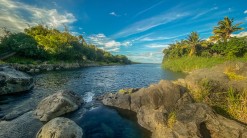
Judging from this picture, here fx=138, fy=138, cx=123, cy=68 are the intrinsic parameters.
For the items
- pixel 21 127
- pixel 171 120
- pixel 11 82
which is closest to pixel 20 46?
pixel 11 82

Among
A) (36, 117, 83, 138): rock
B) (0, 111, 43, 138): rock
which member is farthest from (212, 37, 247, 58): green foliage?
(0, 111, 43, 138): rock

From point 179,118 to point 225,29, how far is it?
58.5 meters

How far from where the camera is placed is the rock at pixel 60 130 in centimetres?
761

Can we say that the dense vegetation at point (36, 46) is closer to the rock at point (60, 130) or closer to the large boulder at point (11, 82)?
the large boulder at point (11, 82)

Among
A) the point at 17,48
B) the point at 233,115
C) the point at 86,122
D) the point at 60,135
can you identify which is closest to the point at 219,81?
the point at 233,115

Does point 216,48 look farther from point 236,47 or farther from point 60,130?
point 60,130

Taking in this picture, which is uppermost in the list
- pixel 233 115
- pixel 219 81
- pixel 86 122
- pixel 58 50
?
pixel 58 50

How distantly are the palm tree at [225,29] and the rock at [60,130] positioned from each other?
6047cm

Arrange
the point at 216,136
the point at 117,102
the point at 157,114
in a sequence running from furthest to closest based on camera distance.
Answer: the point at 117,102, the point at 157,114, the point at 216,136

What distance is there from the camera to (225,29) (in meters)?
51.7

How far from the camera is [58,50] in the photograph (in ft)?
207

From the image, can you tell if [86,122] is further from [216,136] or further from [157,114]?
[216,136]

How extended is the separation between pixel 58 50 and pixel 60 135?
2464 inches

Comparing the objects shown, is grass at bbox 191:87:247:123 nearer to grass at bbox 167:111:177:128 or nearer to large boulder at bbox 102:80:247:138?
large boulder at bbox 102:80:247:138
